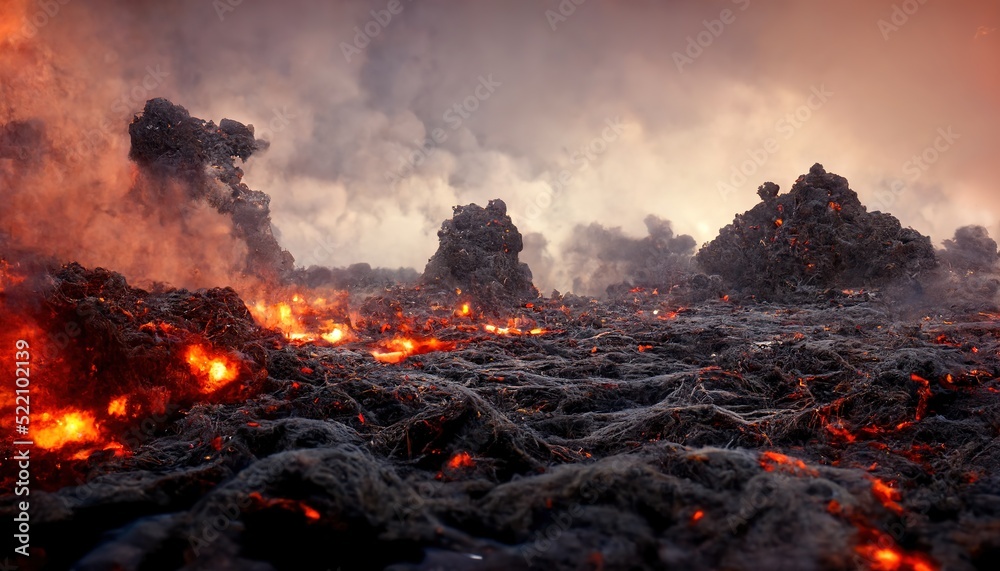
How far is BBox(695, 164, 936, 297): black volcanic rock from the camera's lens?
26.9m

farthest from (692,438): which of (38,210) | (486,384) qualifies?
(38,210)

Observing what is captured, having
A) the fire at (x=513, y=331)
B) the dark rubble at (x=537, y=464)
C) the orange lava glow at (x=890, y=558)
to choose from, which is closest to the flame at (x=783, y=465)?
the dark rubble at (x=537, y=464)

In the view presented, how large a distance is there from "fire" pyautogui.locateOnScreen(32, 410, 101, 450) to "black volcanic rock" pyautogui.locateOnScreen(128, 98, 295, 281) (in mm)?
20290

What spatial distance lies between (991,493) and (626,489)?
10.4 feet

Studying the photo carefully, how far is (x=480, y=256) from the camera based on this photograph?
1329 inches

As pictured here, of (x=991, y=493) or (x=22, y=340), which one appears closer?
(x=991, y=493)

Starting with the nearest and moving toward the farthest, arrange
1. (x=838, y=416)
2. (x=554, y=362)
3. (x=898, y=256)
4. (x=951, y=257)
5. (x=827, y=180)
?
(x=838, y=416)
(x=554, y=362)
(x=898, y=256)
(x=827, y=180)
(x=951, y=257)

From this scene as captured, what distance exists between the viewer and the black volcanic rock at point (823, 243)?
26.9 metres

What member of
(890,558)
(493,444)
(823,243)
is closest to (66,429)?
(493,444)

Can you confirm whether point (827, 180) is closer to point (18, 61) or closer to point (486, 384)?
point (486, 384)

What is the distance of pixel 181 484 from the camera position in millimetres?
4750

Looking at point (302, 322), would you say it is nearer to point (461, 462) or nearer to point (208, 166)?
point (208, 166)

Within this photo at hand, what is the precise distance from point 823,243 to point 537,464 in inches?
1187

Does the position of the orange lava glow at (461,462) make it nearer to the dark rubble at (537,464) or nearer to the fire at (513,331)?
the dark rubble at (537,464)
